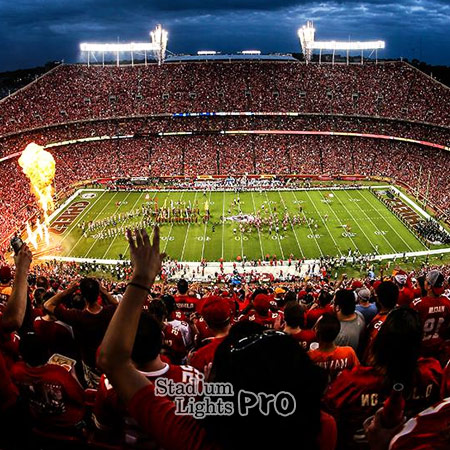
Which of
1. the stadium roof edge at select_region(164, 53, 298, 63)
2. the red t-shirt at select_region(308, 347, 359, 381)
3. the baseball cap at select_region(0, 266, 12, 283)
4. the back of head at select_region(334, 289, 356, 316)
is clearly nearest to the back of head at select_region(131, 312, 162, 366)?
the red t-shirt at select_region(308, 347, 359, 381)

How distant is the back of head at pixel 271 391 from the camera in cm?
196

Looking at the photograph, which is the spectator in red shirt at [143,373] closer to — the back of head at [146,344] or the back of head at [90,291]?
the back of head at [146,344]

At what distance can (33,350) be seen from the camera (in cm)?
416

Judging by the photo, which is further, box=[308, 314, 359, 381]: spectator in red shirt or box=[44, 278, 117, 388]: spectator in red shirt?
box=[44, 278, 117, 388]: spectator in red shirt

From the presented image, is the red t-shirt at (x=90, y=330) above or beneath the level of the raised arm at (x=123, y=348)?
beneath

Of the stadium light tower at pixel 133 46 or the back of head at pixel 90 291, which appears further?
the stadium light tower at pixel 133 46

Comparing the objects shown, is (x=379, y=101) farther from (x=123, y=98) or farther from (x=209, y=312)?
(x=209, y=312)

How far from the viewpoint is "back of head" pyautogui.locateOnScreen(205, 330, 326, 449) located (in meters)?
1.96

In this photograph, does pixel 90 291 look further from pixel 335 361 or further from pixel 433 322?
pixel 433 322

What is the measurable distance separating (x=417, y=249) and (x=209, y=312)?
103ft

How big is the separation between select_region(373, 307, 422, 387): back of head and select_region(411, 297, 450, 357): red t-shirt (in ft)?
8.78

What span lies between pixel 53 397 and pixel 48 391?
0.21 ft

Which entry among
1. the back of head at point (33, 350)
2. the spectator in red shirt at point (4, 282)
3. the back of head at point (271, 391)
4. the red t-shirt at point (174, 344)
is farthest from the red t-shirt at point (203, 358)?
the spectator in red shirt at point (4, 282)

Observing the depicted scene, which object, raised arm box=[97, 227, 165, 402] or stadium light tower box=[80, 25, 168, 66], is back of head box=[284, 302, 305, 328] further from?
stadium light tower box=[80, 25, 168, 66]
